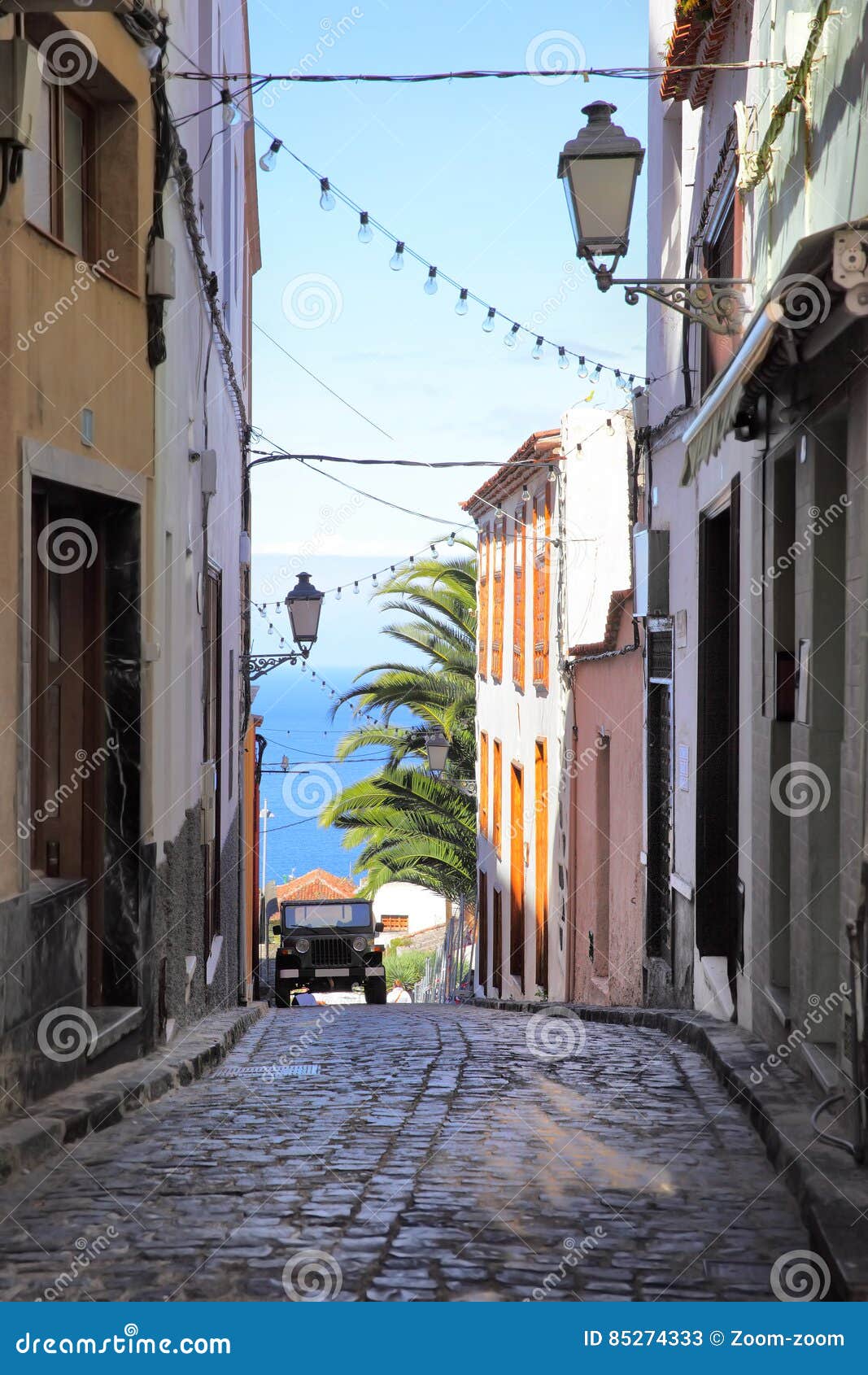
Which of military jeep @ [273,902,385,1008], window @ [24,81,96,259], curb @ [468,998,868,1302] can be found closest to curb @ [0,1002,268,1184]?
curb @ [468,998,868,1302]

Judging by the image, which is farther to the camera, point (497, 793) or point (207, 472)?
point (497, 793)

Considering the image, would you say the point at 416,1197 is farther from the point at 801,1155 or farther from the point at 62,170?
the point at 62,170

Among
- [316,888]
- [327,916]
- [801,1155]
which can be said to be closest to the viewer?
→ [801,1155]

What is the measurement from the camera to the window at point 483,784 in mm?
24703

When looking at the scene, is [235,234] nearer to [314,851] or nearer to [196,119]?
[196,119]

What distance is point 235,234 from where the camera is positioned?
14797 mm

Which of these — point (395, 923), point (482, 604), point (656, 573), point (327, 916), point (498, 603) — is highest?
point (482, 604)

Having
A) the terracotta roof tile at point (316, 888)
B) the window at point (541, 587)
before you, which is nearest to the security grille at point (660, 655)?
the window at point (541, 587)

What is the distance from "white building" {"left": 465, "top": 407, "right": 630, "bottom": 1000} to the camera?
53.0 ft

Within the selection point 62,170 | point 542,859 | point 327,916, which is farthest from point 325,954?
point 62,170

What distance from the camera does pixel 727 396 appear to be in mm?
6094

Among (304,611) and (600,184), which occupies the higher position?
(600,184)

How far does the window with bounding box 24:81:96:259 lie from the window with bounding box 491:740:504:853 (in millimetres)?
16260

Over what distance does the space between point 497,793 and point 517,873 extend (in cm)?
233
